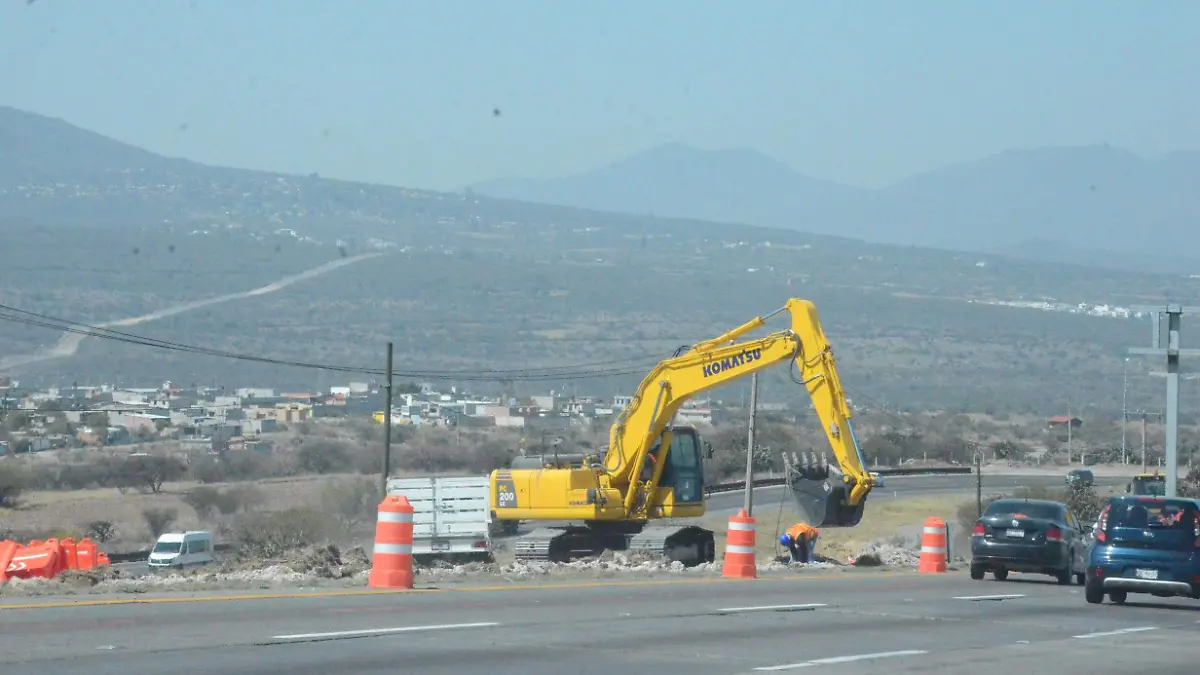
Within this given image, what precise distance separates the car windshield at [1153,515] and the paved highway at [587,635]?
156 centimetres

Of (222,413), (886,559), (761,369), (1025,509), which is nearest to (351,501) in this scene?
(886,559)

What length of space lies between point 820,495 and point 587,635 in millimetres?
13026

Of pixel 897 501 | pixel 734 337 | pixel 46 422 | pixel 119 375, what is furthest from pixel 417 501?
pixel 119 375

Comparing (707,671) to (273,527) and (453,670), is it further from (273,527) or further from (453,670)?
(273,527)

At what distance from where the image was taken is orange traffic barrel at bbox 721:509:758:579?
24.8 meters

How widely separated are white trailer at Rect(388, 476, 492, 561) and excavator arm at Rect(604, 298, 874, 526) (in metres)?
3.22

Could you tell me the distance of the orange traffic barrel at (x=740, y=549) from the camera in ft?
81.4

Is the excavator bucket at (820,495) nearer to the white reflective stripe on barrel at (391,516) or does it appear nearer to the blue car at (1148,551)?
the blue car at (1148,551)

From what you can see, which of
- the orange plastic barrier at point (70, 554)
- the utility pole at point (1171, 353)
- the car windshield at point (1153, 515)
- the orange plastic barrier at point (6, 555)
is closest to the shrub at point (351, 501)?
the utility pole at point (1171, 353)

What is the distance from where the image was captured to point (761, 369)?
104ft

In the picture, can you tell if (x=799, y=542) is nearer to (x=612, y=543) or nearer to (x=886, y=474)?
(x=612, y=543)

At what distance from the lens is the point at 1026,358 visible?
591 ft

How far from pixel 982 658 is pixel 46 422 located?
103266mm

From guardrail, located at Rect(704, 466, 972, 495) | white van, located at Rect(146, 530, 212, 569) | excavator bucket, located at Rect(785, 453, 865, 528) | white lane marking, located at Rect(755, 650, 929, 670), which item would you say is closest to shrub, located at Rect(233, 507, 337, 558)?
white van, located at Rect(146, 530, 212, 569)
